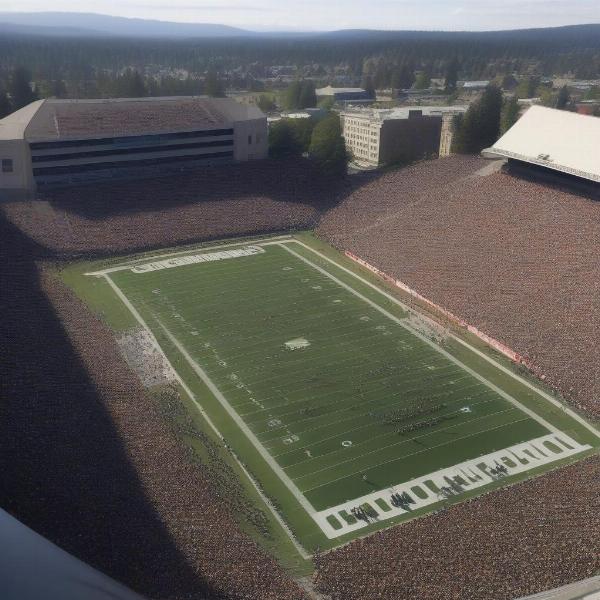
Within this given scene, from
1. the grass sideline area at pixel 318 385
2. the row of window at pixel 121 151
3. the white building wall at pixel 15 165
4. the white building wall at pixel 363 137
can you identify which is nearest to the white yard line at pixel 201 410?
the grass sideline area at pixel 318 385

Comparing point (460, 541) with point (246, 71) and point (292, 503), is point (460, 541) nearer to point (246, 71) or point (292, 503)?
point (292, 503)

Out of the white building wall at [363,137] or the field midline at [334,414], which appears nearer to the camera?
the field midline at [334,414]

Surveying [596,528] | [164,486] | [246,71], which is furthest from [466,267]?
[246,71]

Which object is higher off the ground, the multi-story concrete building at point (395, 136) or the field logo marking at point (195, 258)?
the multi-story concrete building at point (395, 136)

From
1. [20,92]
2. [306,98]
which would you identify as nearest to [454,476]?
[20,92]

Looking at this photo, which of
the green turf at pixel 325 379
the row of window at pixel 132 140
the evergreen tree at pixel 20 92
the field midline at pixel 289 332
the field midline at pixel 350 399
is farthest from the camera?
the evergreen tree at pixel 20 92

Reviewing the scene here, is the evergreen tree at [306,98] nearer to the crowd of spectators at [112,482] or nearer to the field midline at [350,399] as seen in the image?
the crowd of spectators at [112,482]
